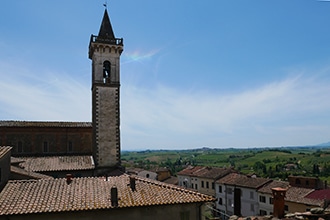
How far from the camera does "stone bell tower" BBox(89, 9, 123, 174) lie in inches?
1133

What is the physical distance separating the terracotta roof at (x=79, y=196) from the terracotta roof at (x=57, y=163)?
35.6 ft

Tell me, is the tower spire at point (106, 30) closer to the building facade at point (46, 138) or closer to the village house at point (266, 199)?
the building facade at point (46, 138)

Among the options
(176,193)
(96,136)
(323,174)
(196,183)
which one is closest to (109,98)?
(96,136)

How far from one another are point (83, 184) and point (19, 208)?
3825 millimetres

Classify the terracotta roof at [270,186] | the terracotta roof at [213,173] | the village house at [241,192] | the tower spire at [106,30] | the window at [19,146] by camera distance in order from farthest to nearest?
the terracotta roof at [213,173] → the village house at [241,192] → the terracotta roof at [270,186] → the tower spire at [106,30] → the window at [19,146]

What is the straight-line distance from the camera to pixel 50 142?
31.5 m

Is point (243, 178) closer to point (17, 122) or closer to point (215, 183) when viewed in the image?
point (215, 183)

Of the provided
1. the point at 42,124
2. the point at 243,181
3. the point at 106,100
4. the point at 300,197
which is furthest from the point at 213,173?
the point at 42,124

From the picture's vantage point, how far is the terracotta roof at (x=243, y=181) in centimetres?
4153

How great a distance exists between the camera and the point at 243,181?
146 feet

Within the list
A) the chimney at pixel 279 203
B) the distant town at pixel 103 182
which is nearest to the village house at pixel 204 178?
the distant town at pixel 103 182

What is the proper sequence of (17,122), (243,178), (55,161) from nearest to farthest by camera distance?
(55,161) → (17,122) → (243,178)

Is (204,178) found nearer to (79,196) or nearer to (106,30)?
(106,30)

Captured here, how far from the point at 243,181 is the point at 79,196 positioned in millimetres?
35686
